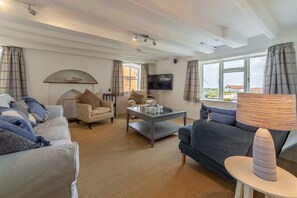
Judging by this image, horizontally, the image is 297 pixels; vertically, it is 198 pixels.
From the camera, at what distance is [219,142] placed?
5.16 feet

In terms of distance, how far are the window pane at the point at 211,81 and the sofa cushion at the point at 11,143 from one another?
15.1 ft

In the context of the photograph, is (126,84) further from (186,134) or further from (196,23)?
(186,134)

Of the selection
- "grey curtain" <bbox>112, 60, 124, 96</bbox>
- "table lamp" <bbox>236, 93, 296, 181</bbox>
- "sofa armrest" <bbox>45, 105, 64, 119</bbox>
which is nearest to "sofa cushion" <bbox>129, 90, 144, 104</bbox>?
"grey curtain" <bbox>112, 60, 124, 96</bbox>

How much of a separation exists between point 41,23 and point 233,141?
3.17 meters

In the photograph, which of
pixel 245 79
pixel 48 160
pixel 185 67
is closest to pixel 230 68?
pixel 245 79

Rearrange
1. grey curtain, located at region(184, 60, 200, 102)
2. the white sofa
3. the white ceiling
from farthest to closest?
grey curtain, located at region(184, 60, 200, 102)
the white ceiling
the white sofa

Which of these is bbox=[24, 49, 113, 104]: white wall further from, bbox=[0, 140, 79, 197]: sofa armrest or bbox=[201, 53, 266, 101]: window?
bbox=[0, 140, 79, 197]: sofa armrest

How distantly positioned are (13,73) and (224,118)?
483 cm

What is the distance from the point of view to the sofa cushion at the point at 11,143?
3.05 feet

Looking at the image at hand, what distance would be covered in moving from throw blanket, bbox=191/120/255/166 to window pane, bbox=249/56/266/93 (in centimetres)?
273

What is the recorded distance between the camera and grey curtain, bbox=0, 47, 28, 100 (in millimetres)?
3602

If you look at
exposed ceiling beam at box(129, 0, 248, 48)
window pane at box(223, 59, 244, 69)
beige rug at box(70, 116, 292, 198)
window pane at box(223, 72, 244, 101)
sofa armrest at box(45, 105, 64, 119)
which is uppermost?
exposed ceiling beam at box(129, 0, 248, 48)

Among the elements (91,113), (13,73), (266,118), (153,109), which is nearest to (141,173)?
(266,118)

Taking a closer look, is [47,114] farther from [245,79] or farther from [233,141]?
[245,79]
